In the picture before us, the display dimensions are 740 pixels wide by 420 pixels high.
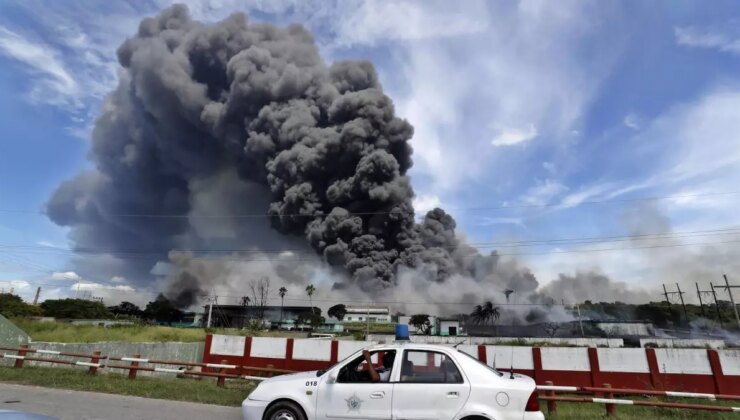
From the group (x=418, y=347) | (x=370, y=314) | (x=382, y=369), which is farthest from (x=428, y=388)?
(x=370, y=314)

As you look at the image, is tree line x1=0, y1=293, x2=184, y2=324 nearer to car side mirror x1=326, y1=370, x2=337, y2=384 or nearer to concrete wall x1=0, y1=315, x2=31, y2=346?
concrete wall x1=0, y1=315, x2=31, y2=346

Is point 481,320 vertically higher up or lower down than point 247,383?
higher up

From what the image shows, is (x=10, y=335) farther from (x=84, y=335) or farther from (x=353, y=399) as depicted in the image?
(x=353, y=399)

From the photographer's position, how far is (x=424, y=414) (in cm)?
556

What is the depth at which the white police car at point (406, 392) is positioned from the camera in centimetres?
540

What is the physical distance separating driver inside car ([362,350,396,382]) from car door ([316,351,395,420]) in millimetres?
74

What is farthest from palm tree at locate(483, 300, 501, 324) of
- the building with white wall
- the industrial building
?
the industrial building

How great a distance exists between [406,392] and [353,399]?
71 centimetres

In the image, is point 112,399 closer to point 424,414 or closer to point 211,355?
point 424,414

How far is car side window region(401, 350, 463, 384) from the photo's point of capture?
5.71m

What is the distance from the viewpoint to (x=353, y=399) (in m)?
5.82

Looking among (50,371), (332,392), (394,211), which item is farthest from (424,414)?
(394,211)

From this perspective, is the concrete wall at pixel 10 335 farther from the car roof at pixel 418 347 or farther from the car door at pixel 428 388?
the car door at pixel 428 388

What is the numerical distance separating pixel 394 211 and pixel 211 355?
3580 cm
